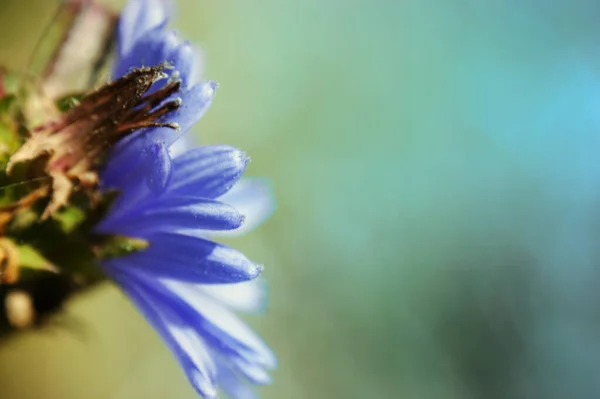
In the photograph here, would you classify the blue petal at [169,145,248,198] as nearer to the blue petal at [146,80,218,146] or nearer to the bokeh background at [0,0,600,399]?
the blue petal at [146,80,218,146]

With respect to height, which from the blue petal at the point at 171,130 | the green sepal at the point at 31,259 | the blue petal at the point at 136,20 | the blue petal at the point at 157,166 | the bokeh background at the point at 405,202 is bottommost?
the green sepal at the point at 31,259

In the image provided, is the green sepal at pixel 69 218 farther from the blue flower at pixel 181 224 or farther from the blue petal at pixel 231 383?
the blue petal at pixel 231 383

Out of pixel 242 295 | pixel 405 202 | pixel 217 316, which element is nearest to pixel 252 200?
pixel 242 295

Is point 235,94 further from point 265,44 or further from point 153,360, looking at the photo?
point 153,360

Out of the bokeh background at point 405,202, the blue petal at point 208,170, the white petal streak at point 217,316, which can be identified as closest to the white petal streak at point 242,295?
the white petal streak at point 217,316

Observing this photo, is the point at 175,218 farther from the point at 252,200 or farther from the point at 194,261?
the point at 252,200

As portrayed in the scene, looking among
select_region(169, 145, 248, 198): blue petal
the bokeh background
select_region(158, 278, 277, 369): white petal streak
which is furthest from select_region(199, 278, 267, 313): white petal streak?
the bokeh background
